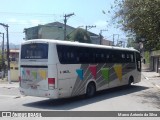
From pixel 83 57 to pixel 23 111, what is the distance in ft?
16.3

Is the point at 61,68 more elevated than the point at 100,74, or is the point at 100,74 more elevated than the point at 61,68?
the point at 61,68

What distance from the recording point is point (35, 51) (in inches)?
Result: 590

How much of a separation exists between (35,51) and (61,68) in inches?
59.7

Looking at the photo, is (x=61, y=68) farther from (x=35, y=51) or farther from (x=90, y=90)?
(x=90, y=90)

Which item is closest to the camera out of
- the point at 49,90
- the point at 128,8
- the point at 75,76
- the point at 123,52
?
the point at 49,90

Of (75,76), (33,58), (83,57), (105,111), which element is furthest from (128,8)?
(105,111)

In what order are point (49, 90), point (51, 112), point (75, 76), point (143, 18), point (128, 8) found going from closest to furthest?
point (51, 112)
point (49, 90)
point (75, 76)
point (143, 18)
point (128, 8)

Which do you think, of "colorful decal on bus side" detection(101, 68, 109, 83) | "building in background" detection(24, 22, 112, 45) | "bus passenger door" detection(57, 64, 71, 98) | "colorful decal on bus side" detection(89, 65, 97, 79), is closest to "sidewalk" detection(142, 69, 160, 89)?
"colorful decal on bus side" detection(101, 68, 109, 83)

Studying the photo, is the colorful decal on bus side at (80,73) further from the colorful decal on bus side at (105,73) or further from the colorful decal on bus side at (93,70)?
the colorful decal on bus side at (105,73)

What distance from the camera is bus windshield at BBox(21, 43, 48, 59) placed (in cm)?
1454

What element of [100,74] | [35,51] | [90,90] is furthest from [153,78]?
[35,51]

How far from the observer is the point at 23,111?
42.3 feet

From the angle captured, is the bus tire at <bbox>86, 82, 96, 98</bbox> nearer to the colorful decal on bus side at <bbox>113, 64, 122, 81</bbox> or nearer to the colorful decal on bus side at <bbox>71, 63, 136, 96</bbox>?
the colorful decal on bus side at <bbox>71, 63, 136, 96</bbox>

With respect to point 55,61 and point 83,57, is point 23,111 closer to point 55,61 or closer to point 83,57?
point 55,61
